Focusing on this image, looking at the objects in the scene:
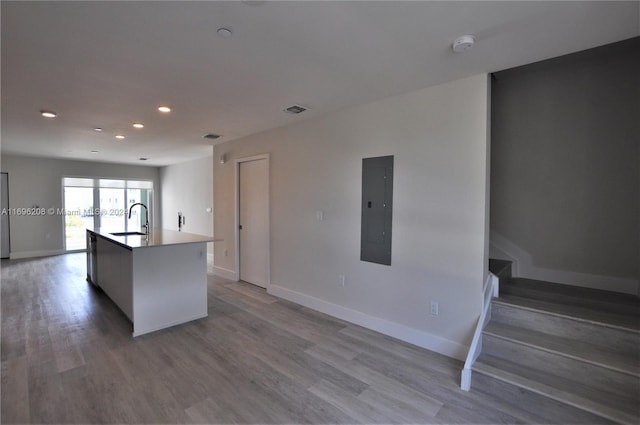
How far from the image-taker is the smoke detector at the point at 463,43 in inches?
74.5

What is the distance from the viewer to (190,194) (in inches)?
305

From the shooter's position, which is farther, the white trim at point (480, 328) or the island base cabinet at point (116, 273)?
the island base cabinet at point (116, 273)

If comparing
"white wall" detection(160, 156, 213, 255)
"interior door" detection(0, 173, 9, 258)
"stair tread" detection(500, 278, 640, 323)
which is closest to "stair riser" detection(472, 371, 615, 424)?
"stair tread" detection(500, 278, 640, 323)

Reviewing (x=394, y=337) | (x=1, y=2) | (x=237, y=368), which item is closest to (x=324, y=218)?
(x=394, y=337)

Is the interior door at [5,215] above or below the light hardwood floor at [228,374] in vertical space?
above

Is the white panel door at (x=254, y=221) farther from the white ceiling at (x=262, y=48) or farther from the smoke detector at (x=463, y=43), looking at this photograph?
the smoke detector at (x=463, y=43)

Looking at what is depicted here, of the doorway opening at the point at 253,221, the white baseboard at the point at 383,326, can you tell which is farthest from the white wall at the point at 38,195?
the white baseboard at the point at 383,326

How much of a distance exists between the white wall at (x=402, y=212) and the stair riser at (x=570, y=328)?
0.81ft

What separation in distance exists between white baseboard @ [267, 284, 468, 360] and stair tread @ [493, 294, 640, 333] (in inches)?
23.4

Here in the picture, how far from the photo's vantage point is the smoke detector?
189 cm

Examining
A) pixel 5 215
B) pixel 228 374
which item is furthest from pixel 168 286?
pixel 5 215

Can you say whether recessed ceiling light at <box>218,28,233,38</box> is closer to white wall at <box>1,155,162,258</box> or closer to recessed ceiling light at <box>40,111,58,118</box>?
recessed ceiling light at <box>40,111,58,118</box>

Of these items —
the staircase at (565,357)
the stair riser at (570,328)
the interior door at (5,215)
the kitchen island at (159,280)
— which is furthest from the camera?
the interior door at (5,215)

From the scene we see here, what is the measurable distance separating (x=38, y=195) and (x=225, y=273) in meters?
5.82
